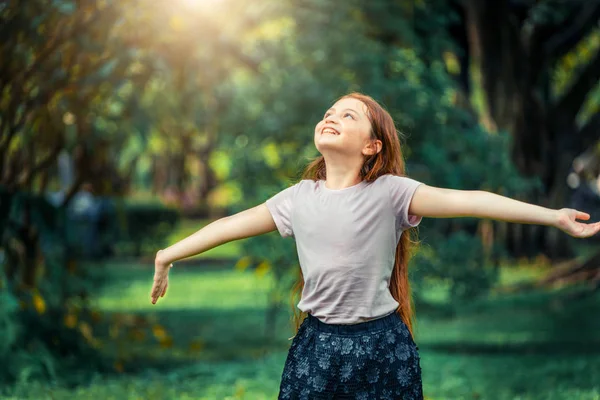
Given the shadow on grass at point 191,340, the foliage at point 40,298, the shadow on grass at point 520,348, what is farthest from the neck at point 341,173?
the shadow on grass at point 520,348

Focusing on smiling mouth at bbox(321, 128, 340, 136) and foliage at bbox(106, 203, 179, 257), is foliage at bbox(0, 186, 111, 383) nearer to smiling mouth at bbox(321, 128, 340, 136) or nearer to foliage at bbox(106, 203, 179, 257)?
smiling mouth at bbox(321, 128, 340, 136)

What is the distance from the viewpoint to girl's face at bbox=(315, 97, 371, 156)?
3.09 metres

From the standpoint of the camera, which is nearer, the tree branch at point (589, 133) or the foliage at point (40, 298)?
the foliage at point (40, 298)

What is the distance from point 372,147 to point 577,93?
1101cm

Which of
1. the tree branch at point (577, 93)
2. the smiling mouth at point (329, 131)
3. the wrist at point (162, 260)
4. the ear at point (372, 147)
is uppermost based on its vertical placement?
the tree branch at point (577, 93)

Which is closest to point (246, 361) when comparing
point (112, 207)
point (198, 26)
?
point (198, 26)

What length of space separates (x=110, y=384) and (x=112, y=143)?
69.6 inches

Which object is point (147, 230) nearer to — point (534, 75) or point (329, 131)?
point (534, 75)

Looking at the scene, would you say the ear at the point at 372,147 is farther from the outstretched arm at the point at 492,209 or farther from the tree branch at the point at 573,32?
the tree branch at the point at 573,32

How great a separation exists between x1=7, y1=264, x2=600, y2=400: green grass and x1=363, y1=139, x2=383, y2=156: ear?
3.12 m

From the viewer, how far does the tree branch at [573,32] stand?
12742 mm

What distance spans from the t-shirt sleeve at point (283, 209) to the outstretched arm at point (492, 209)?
0.40 m

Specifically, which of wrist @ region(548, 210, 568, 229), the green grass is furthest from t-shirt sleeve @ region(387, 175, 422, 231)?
the green grass

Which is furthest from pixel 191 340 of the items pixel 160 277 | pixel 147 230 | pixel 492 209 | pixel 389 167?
pixel 147 230
